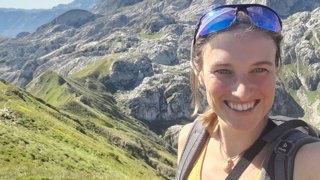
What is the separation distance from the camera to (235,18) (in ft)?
16.4

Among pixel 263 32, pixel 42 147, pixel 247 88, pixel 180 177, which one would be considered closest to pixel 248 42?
pixel 263 32

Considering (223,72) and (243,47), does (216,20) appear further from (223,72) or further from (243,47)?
(223,72)

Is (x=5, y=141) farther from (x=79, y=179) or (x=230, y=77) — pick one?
(x=230, y=77)

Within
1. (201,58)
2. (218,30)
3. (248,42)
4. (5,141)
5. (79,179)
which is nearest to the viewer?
(248,42)

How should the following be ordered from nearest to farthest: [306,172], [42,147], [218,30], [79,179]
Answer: [306,172], [218,30], [79,179], [42,147]

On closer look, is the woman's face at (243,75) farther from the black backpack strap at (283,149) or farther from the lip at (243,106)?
the black backpack strap at (283,149)

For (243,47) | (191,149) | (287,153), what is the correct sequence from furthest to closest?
(191,149) → (243,47) → (287,153)

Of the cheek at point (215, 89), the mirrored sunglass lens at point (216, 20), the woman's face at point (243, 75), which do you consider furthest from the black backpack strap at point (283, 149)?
the mirrored sunglass lens at point (216, 20)

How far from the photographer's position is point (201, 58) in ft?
18.0

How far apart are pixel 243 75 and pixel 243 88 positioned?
208 millimetres

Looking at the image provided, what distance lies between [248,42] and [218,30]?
610mm

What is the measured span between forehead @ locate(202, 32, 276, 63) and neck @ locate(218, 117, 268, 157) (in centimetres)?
116

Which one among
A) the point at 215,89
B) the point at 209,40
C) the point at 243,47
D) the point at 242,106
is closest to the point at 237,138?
the point at 242,106

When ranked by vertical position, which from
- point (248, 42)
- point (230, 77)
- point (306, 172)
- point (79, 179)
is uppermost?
point (248, 42)
